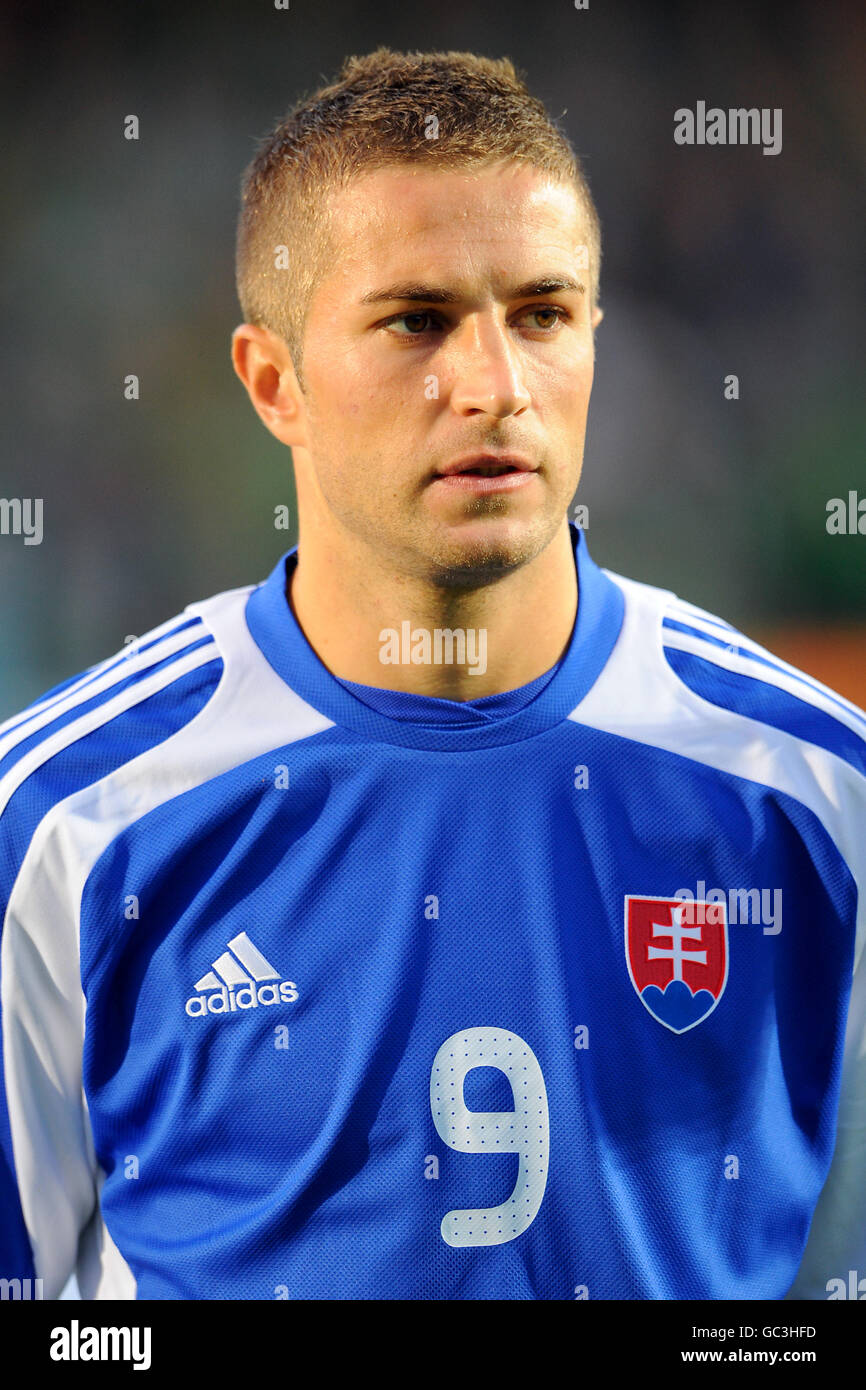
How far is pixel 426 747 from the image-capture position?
129 centimetres

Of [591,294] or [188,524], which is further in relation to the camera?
[188,524]

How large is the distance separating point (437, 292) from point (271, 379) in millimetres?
269

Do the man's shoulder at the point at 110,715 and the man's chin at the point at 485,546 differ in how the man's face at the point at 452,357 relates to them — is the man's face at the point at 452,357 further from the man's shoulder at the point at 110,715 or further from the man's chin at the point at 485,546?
the man's shoulder at the point at 110,715

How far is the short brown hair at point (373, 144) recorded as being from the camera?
118 cm

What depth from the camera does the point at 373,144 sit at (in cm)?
119

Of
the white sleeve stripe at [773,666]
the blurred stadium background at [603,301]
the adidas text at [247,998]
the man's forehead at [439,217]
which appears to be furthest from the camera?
the blurred stadium background at [603,301]

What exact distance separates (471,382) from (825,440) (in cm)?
71

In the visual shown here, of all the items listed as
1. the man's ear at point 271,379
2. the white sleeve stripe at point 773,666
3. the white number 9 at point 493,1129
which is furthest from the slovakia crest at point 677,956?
the man's ear at point 271,379

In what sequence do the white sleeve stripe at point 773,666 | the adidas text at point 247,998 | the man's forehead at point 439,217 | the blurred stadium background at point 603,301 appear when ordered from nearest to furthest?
the man's forehead at point 439,217 → the adidas text at point 247,998 → the white sleeve stripe at point 773,666 → the blurred stadium background at point 603,301

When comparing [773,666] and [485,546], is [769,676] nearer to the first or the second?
[773,666]

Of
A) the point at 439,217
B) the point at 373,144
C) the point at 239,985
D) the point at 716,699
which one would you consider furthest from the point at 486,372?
the point at 239,985

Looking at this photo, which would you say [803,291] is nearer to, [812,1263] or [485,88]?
[485,88]

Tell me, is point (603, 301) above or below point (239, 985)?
above
